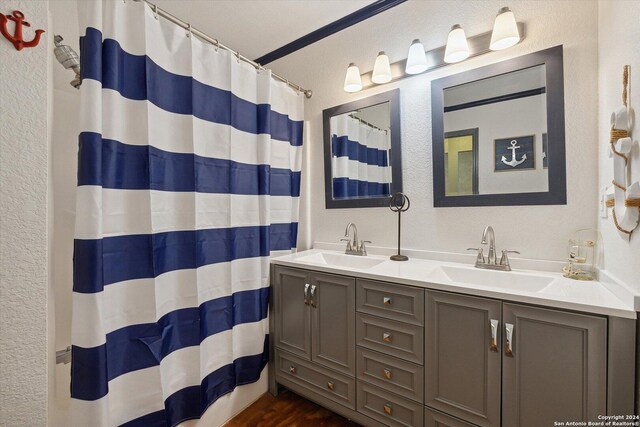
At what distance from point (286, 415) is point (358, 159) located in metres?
1.79

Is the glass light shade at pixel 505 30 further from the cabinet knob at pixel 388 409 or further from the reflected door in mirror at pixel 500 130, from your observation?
the cabinet knob at pixel 388 409

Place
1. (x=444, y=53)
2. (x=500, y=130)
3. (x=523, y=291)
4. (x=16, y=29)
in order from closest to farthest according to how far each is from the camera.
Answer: (x=16, y=29) < (x=523, y=291) < (x=500, y=130) < (x=444, y=53)

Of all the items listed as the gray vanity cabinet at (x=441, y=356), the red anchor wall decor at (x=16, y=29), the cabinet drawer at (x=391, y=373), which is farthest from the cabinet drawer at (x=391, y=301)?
the red anchor wall decor at (x=16, y=29)

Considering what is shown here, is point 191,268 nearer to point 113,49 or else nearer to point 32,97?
point 32,97

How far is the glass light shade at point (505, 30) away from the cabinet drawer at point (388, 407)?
183 cm

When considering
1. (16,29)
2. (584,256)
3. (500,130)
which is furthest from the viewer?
(500,130)

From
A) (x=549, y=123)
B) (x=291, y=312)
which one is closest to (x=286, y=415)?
(x=291, y=312)

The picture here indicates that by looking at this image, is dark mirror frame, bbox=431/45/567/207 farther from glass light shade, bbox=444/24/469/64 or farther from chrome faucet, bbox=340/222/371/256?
chrome faucet, bbox=340/222/371/256

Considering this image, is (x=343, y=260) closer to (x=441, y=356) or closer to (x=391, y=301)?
(x=391, y=301)

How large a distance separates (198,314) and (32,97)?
3.63ft

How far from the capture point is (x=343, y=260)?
6.45 feet

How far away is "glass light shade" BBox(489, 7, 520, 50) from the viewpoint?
1.34 metres

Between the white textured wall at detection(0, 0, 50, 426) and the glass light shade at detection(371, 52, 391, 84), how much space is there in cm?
160

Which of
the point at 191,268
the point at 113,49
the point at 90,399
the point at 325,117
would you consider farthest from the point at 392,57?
the point at 90,399
